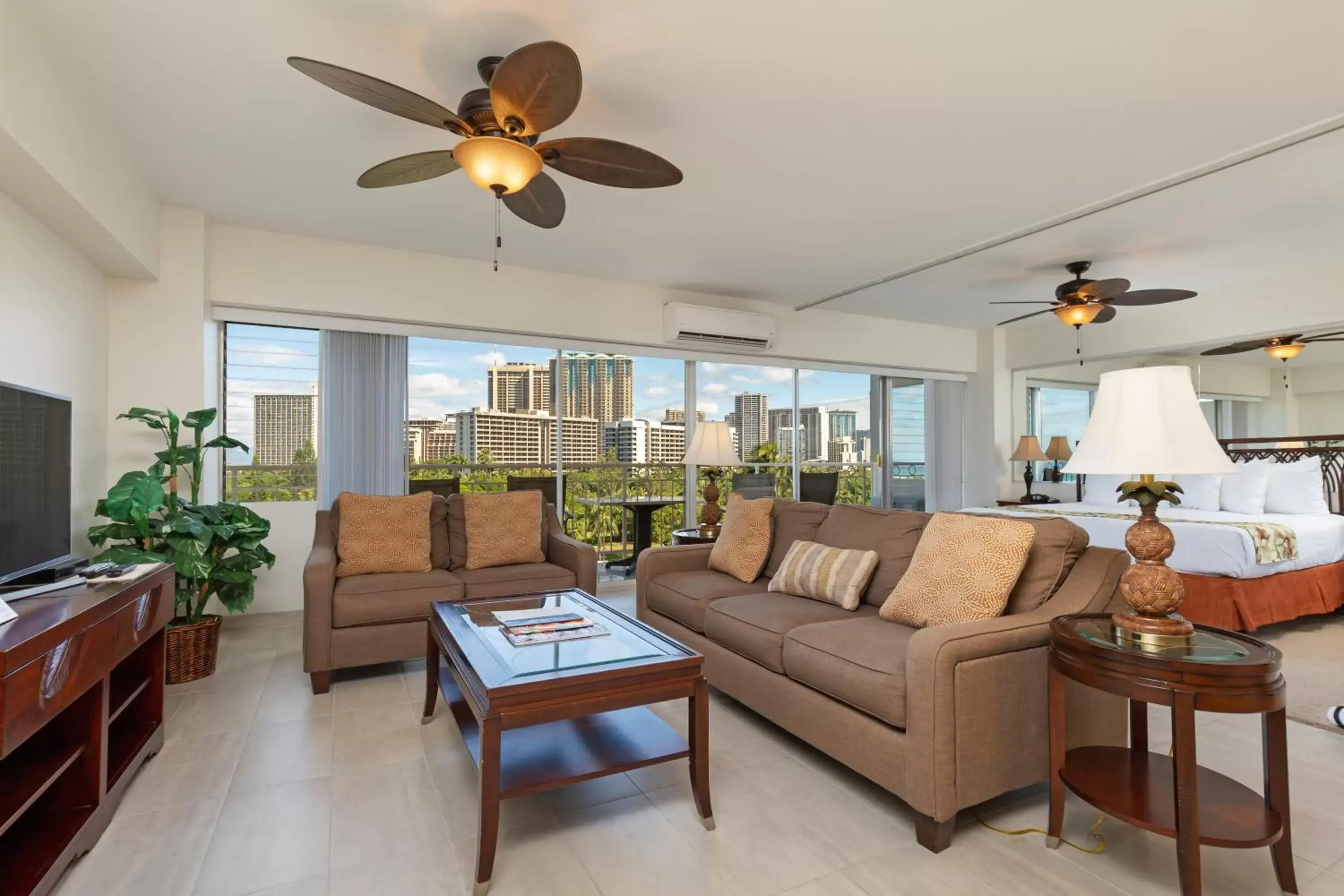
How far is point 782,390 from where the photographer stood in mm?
6484

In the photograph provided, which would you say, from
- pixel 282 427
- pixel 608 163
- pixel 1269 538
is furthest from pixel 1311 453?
pixel 282 427

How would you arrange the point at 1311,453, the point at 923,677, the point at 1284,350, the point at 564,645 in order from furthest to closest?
1. the point at 1311,453
2. the point at 1284,350
3. the point at 564,645
4. the point at 923,677

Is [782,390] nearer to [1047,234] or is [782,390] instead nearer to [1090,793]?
[1047,234]

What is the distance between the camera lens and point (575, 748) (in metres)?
2.12

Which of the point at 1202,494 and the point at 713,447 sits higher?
the point at 713,447

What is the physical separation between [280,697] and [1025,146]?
4303 mm

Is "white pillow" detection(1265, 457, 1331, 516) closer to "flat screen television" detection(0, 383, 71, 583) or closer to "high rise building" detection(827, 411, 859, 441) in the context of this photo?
"high rise building" detection(827, 411, 859, 441)

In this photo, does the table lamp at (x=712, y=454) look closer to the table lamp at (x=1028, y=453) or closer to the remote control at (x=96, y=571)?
the remote control at (x=96, y=571)

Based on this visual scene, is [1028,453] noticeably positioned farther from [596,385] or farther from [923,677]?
[923,677]

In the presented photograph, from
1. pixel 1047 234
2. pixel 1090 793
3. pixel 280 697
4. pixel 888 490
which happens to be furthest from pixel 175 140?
pixel 888 490

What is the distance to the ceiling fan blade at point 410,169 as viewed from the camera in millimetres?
2457

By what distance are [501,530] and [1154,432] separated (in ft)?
10.5

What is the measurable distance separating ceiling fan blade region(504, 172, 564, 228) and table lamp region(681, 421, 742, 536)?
6.42 ft

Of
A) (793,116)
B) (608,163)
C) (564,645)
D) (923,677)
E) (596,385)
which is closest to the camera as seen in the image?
(923,677)
